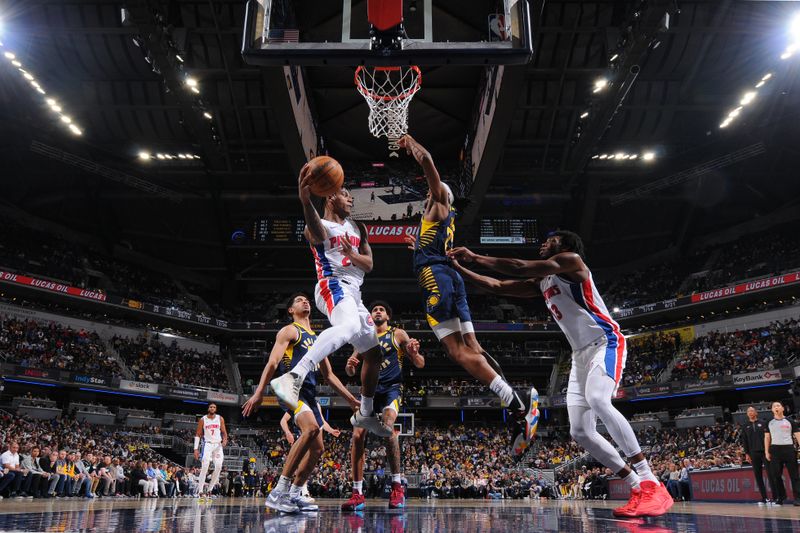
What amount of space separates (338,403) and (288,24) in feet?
81.6

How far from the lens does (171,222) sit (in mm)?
33250

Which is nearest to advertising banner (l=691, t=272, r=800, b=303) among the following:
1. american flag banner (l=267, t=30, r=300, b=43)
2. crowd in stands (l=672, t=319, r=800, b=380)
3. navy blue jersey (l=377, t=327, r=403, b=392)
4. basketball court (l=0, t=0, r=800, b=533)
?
basketball court (l=0, t=0, r=800, b=533)

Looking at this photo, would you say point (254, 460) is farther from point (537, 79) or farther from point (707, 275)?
point (707, 275)

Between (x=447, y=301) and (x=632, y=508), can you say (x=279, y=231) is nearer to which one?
Result: (x=447, y=301)

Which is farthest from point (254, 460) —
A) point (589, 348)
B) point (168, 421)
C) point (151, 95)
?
point (589, 348)

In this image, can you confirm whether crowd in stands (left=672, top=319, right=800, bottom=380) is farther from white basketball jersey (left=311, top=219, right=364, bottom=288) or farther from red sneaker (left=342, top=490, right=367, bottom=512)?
white basketball jersey (left=311, top=219, right=364, bottom=288)

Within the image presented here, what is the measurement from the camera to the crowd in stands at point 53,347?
25484mm

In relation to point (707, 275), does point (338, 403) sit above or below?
below

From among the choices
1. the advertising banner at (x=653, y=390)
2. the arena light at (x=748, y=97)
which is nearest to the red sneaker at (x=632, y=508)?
the arena light at (x=748, y=97)

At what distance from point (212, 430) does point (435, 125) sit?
16919mm

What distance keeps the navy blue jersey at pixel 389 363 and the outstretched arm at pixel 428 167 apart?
2177mm

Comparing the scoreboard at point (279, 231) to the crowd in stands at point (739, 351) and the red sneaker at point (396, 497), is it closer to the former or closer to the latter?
the crowd in stands at point (739, 351)

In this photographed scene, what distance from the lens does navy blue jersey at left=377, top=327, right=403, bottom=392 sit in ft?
23.3

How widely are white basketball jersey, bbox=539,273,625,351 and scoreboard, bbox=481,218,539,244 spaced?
24.0 meters
